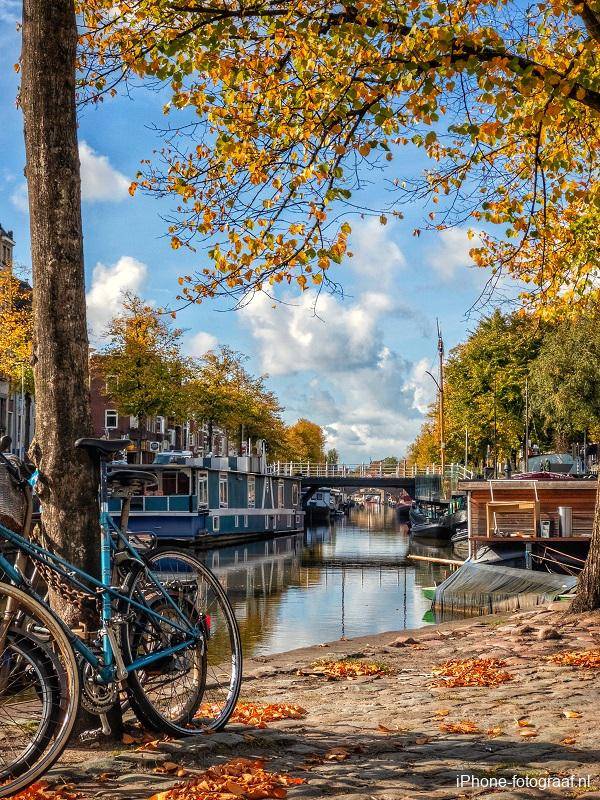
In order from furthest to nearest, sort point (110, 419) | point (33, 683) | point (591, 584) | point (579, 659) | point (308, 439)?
point (308, 439)
point (110, 419)
point (591, 584)
point (579, 659)
point (33, 683)

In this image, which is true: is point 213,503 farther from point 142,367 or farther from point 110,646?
point 110,646

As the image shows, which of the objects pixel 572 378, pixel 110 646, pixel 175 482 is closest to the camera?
pixel 110 646

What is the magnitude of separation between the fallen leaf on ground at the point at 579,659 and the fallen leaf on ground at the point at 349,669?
4.77 feet

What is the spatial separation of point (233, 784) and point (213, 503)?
44284 millimetres

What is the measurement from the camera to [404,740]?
5.53m

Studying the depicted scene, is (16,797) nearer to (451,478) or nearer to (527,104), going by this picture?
(527,104)

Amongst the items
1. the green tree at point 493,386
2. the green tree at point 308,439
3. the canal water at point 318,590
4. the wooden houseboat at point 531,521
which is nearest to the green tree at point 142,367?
the canal water at point 318,590

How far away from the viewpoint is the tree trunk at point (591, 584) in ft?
37.1

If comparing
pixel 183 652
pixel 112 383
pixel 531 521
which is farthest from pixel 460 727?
pixel 112 383

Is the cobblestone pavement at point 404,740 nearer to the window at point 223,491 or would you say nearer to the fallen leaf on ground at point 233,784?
the fallen leaf on ground at point 233,784

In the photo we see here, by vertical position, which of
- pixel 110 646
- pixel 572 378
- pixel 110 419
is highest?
pixel 110 419

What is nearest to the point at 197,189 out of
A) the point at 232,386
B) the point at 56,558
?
the point at 56,558

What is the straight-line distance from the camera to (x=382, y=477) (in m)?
88.4

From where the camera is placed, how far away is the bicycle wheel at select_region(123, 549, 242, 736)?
5.17 metres
